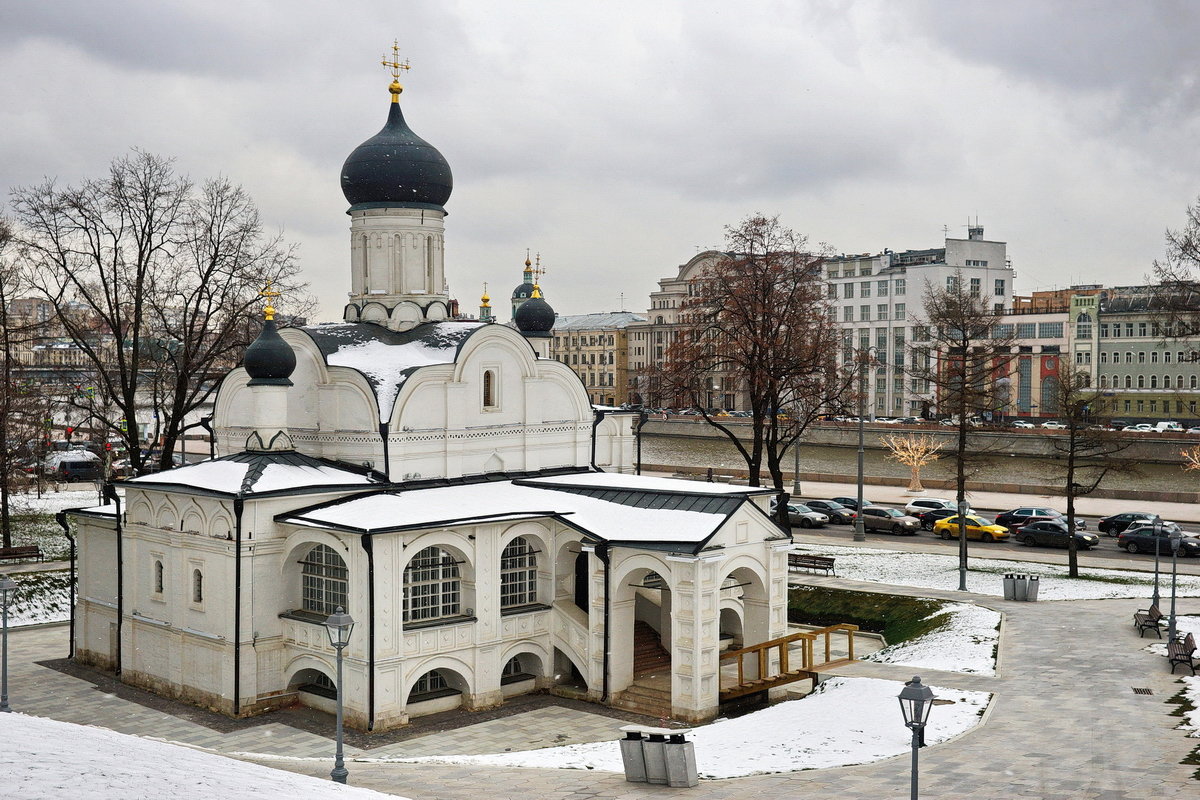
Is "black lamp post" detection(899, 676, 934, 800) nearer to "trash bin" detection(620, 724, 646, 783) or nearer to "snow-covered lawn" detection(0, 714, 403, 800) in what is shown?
"trash bin" detection(620, 724, 646, 783)

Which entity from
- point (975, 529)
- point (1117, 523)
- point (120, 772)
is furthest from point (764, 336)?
point (120, 772)

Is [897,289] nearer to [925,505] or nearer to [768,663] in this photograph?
[925,505]

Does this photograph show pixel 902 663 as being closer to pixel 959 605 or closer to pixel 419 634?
pixel 959 605

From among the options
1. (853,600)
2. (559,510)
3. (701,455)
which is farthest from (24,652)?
(701,455)

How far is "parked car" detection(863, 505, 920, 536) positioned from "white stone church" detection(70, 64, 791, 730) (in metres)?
15.8

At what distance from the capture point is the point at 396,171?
86.7 feet

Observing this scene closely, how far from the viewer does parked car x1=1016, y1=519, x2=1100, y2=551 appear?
119ft

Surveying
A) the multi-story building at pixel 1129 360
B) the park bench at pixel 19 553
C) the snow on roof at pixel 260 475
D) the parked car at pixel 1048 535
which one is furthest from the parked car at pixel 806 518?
the multi-story building at pixel 1129 360

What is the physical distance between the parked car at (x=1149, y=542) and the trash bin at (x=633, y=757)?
23258 mm

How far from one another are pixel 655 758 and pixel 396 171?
15797 millimetres

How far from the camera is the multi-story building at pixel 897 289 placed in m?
87.8

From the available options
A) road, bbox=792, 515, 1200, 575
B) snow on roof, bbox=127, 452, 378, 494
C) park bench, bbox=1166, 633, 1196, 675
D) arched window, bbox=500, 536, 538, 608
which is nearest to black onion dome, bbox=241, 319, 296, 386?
snow on roof, bbox=127, 452, 378, 494

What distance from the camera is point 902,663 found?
888 inches

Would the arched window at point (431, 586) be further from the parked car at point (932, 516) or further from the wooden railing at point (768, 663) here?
the parked car at point (932, 516)
